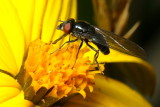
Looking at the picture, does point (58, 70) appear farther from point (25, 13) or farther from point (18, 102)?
point (25, 13)

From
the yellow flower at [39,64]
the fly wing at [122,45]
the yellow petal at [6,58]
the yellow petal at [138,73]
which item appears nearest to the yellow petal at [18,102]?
the yellow flower at [39,64]

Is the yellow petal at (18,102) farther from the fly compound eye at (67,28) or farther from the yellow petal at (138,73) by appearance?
the yellow petal at (138,73)

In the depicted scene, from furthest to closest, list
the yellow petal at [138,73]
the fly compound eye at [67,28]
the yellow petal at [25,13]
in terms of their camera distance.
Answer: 1. the yellow petal at [138,73]
2. the yellow petal at [25,13]
3. the fly compound eye at [67,28]

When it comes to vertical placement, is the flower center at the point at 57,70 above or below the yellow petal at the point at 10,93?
above

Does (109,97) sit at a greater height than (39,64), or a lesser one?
Answer: lesser

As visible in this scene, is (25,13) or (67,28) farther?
(25,13)

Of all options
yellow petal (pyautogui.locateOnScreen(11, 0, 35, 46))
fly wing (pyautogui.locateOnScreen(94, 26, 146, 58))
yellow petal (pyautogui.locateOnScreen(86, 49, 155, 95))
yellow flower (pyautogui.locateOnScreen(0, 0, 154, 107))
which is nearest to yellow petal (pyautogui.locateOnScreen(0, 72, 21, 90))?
yellow flower (pyautogui.locateOnScreen(0, 0, 154, 107))

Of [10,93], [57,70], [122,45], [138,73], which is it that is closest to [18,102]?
[10,93]

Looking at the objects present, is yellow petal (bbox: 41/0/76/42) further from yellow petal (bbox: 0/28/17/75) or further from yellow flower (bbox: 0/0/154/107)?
yellow petal (bbox: 0/28/17/75)
